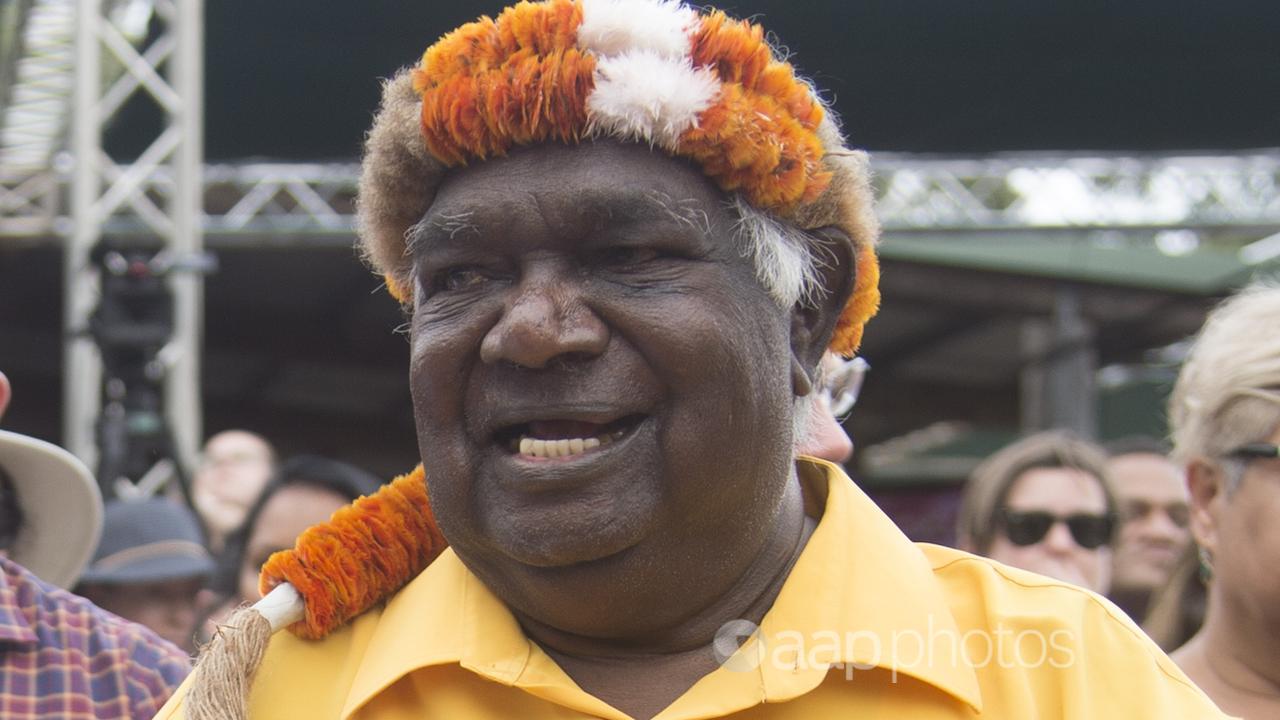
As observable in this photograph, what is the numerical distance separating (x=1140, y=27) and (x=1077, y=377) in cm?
276

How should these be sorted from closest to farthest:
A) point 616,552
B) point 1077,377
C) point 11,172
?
point 616,552
point 11,172
point 1077,377

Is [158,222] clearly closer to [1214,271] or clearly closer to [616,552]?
[616,552]

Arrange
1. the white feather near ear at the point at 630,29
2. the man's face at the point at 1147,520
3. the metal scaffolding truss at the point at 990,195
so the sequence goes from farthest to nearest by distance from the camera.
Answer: the metal scaffolding truss at the point at 990,195
the man's face at the point at 1147,520
the white feather near ear at the point at 630,29

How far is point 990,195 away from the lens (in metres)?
10.4

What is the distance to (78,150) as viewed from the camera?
23.0 feet

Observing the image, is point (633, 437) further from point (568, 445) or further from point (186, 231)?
point (186, 231)

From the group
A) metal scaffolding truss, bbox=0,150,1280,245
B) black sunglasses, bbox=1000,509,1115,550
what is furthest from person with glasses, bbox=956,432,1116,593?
metal scaffolding truss, bbox=0,150,1280,245

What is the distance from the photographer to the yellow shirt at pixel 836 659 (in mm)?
1692

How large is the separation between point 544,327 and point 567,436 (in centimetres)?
14

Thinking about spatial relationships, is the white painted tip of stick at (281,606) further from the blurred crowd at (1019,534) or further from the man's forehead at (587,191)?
the man's forehead at (587,191)

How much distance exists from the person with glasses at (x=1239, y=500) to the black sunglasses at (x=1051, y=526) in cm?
145

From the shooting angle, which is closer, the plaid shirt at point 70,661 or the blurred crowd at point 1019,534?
the plaid shirt at point 70,661

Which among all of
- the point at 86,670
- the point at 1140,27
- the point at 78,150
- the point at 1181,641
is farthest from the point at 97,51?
the point at 1140,27

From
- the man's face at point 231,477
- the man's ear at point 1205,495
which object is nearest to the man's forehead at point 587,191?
the man's ear at point 1205,495
